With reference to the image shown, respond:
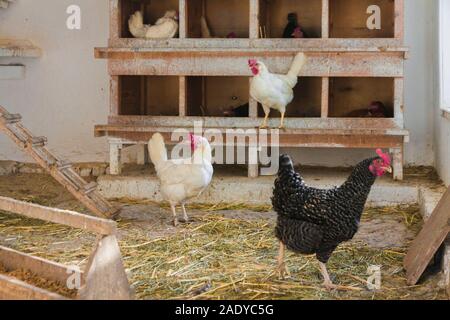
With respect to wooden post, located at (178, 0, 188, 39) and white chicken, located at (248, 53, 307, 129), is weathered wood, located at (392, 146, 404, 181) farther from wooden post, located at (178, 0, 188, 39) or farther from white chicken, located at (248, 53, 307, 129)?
wooden post, located at (178, 0, 188, 39)

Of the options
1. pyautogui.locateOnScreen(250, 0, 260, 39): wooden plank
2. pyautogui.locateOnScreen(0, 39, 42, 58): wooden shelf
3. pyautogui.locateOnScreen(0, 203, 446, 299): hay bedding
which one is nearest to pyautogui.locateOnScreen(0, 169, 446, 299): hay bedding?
pyautogui.locateOnScreen(0, 203, 446, 299): hay bedding

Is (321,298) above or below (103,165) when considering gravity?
below

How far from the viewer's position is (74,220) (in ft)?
11.2

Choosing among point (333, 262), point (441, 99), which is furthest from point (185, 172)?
point (441, 99)

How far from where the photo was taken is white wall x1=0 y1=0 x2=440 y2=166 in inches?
268

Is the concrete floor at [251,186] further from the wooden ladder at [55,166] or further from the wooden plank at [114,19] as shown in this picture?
the wooden plank at [114,19]

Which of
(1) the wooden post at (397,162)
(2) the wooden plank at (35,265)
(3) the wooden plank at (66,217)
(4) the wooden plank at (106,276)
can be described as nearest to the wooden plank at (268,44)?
(1) the wooden post at (397,162)

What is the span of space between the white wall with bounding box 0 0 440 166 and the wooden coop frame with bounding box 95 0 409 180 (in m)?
0.45

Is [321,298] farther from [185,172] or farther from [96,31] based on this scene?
[96,31]

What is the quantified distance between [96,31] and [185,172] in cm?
232

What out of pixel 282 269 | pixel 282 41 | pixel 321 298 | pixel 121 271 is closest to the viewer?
pixel 121 271

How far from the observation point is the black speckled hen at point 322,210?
377 centimetres

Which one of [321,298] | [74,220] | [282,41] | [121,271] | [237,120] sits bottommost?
[321,298]

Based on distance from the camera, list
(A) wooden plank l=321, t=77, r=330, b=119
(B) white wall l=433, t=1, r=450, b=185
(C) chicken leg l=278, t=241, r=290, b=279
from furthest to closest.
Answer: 1. (A) wooden plank l=321, t=77, r=330, b=119
2. (B) white wall l=433, t=1, r=450, b=185
3. (C) chicken leg l=278, t=241, r=290, b=279
